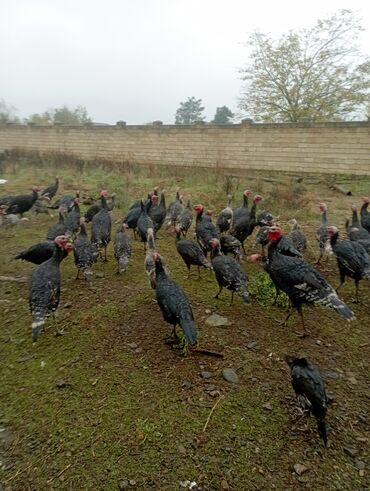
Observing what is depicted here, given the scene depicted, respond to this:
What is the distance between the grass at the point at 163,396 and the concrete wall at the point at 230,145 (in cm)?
1159

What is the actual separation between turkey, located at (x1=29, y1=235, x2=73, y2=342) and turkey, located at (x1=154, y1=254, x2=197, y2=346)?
144 cm

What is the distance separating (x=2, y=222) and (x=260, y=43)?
21995mm

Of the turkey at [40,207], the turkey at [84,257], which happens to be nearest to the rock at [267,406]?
the turkey at [84,257]

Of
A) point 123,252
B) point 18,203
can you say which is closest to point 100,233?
point 123,252

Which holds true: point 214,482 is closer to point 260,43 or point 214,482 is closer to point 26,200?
point 26,200

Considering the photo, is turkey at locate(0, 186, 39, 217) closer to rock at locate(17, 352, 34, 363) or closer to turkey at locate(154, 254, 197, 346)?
rock at locate(17, 352, 34, 363)

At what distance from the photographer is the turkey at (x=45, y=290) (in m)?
4.44

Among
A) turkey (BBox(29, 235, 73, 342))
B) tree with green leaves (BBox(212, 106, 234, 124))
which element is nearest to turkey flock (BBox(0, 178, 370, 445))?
turkey (BBox(29, 235, 73, 342))

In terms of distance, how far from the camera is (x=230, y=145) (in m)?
19.1

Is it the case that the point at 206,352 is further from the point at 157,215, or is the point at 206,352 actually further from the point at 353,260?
the point at 157,215

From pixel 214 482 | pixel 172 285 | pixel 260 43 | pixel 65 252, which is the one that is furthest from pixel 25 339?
pixel 260 43

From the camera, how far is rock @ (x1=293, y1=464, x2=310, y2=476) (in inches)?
114

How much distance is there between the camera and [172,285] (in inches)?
189

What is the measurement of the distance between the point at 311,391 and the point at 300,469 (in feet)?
2.06
